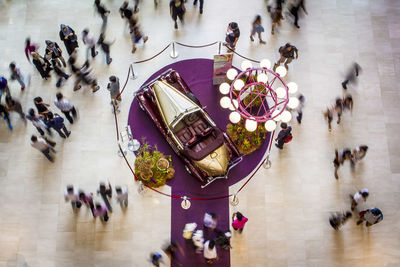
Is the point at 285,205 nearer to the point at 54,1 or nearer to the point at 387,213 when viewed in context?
the point at 387,213

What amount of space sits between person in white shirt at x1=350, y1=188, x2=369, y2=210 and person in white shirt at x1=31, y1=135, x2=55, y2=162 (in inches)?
310

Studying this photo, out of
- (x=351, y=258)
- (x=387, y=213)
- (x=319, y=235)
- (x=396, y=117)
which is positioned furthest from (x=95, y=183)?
(x=396, y=117)

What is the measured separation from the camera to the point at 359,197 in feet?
30.1

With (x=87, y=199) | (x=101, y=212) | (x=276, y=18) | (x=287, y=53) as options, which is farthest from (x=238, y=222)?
(x=276, y=18)

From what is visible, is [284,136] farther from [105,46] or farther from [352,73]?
[105,46]

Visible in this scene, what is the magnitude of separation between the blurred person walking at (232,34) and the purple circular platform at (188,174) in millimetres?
798

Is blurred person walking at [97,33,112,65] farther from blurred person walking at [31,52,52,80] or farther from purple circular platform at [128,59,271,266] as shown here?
blurred person walking at [31,52,52,80]

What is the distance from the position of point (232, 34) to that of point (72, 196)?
19.9 feet

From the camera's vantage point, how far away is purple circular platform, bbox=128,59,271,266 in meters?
9.41

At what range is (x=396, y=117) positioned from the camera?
A: 10.4 metres

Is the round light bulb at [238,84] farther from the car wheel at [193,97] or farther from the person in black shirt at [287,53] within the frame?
the person in black shirt at [287,53]

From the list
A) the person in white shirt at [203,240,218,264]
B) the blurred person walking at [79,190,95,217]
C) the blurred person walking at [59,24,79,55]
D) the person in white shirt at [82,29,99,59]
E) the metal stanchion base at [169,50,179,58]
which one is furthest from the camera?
the metal stanchion base at [169,50,179,58]

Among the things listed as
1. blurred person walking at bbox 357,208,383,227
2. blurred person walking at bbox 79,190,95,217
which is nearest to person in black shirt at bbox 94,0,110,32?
blurred person walking at bbox 79,190,95,217

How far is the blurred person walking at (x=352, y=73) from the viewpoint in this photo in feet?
34.8
